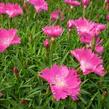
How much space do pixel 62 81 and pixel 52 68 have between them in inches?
2.9

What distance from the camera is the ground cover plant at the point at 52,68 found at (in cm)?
164

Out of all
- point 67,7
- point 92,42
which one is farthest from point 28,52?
point 67,7

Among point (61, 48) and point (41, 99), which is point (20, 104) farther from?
point (61, 48)

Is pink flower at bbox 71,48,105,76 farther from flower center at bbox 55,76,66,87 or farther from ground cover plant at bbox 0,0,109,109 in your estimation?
flower center at bbox 55,76,66,87

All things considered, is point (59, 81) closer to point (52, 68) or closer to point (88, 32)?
point (52, 68)

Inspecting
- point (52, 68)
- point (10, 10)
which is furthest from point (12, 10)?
point (52, 68)

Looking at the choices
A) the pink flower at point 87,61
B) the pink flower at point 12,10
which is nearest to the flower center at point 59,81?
the pink flower at point 87,61

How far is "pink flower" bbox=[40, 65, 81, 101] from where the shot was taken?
152 centimetres

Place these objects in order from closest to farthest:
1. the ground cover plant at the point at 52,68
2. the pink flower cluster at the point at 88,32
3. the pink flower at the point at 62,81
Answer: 1. the pink flower at the point at 62,81
2. the ground cover plant at the point at 52,68
3. the pink flower cluster at the point at 88,32

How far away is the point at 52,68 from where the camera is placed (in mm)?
1633

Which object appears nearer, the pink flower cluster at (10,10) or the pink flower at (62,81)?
the pink flower at (62,81)

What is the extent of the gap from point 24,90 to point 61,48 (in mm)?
520

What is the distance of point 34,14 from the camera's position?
2.87m

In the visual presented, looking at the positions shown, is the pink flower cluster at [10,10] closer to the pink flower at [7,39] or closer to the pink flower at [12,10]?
the pink flower at [12,10]
